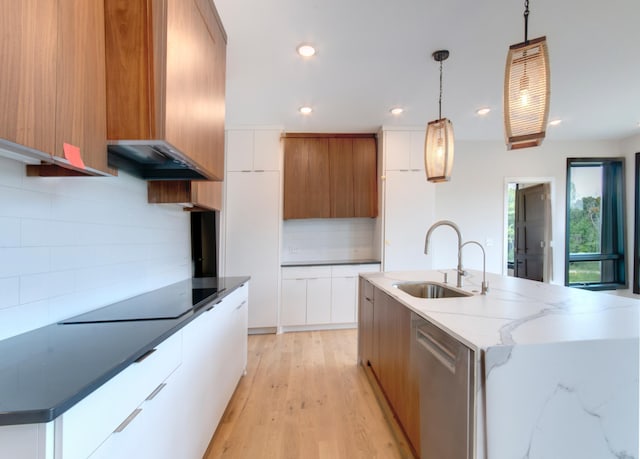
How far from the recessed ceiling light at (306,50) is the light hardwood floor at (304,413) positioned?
271 cm

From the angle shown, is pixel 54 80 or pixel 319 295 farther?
pixel 319 295

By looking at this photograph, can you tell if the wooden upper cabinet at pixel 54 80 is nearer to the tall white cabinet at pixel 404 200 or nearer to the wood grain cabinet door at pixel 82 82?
the wood grain cabinet door at pixel 82 82

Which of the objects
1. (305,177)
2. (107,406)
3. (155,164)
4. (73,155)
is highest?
(305,177)

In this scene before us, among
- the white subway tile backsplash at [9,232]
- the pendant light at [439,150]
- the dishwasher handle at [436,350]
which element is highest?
the pendant light at [439,150]

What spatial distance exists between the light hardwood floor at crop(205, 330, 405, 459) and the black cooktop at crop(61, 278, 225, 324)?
89cm

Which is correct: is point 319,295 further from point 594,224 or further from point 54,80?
point 594,224

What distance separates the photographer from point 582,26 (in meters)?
1.94

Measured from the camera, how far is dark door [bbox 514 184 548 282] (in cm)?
454

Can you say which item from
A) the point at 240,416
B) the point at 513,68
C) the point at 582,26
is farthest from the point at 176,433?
the point at 582,26

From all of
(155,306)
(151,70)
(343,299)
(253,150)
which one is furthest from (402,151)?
(155,306)

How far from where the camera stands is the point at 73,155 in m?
0.88

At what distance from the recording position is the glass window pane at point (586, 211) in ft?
14.6

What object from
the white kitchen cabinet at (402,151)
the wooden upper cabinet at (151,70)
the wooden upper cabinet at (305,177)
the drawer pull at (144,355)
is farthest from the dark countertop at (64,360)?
the white kitchen cabinet at (402,151)

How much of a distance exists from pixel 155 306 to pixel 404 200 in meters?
3.15
